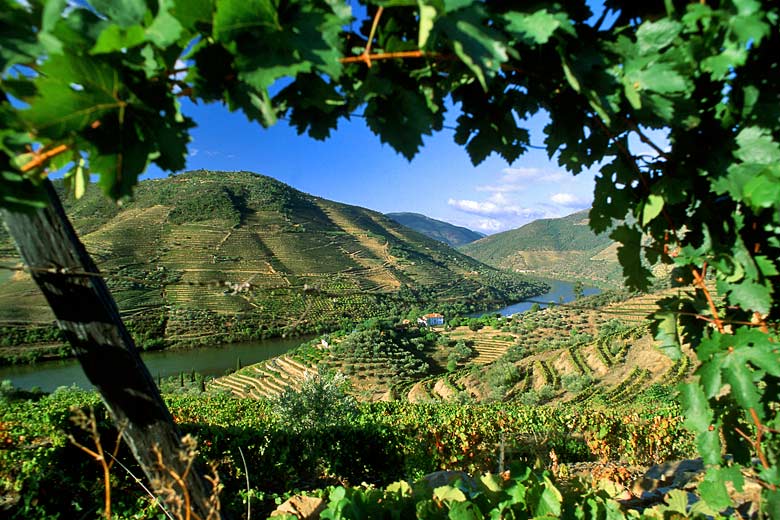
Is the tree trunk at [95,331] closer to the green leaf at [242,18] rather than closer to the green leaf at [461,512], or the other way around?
the green leaf at [461,512]

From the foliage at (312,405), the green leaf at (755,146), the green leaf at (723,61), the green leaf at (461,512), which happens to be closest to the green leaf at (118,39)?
the green leaf at (723,61)

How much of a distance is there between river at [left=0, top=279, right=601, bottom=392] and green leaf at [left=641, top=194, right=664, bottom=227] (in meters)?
45.1

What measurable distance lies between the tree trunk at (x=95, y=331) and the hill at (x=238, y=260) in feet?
96.2

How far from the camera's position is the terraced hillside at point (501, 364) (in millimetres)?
35281

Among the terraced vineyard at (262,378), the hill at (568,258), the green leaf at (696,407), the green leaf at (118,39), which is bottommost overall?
→ the terraced vineyard at (262,378)

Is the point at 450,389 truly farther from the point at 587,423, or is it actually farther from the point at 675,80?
the point at 675,80

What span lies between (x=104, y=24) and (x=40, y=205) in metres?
0.36

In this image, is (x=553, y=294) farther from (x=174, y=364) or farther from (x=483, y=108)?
(x=483, y=108)

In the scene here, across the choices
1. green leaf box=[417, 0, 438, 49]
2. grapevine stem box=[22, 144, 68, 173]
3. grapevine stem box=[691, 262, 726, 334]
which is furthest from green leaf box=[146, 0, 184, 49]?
grapevine stem box=[691, 262, 726, 334]

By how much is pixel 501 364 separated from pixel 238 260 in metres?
52.4

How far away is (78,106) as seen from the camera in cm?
66

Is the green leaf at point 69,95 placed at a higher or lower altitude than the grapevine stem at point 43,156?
higher

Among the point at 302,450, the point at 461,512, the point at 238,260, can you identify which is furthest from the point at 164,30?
the point at 238,260

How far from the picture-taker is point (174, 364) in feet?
198
